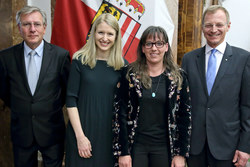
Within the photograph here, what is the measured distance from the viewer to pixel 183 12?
444 centimetres

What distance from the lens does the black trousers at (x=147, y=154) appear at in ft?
5.99

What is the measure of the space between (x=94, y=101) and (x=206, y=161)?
3.19 ft

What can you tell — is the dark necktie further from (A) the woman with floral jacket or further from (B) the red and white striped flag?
(B) the red and white striped flag

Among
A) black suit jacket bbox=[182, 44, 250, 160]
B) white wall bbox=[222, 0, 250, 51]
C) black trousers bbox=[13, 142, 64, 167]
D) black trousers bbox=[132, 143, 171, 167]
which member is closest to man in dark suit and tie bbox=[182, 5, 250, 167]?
black suit jacket bbox=[182, 44, 250, 160]

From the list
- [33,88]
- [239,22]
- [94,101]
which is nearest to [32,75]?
[33,88]

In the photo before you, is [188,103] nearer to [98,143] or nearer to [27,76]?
[98,143]

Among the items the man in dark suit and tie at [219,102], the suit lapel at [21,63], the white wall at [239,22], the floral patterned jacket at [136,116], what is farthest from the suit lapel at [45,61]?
the white wall at [239,22]

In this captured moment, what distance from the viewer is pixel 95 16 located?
2.86 meters

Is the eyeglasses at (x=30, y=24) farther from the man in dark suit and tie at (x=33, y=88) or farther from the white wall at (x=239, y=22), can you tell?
the white wall at (x=239, y=22)

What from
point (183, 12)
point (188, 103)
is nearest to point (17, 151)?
point (188, 103)

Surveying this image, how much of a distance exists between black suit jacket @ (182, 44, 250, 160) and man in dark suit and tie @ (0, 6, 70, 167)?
110 centimetres

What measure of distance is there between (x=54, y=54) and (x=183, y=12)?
2.92 meters

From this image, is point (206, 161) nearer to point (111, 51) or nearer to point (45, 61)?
point (111, 51)

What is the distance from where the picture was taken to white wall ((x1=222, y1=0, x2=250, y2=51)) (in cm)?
734
